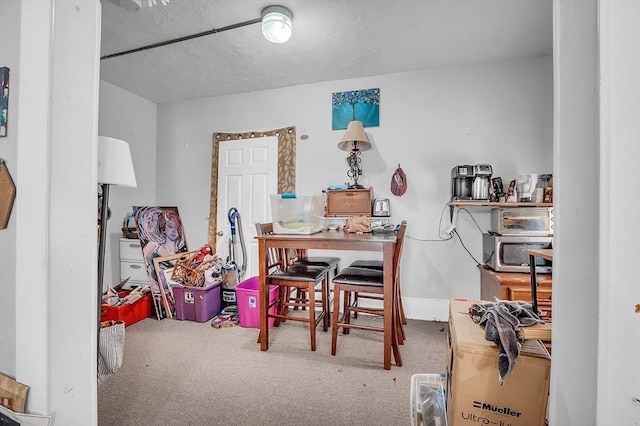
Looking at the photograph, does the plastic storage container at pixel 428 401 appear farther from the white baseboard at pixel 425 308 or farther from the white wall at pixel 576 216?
the white baseboard at pixel 425 308

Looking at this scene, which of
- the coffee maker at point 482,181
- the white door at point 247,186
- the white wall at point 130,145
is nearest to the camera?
the coffee maker at point 482,181

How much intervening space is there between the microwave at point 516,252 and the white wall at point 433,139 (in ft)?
1.43

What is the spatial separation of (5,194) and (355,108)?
2.86m

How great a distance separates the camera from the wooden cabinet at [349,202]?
9.45 feet

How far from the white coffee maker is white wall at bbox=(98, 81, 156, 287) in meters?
4.21

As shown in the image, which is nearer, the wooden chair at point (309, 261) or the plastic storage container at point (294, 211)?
the plastic storage container at point (294, 211)

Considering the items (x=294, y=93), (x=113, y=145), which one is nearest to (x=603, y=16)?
(x=113, y=145)

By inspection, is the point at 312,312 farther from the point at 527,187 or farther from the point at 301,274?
the point at 527,187

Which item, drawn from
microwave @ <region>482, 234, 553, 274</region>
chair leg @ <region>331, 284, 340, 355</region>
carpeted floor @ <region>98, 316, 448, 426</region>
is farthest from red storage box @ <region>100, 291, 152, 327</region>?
microwave @ <region>482, 234, 553, 274</region>

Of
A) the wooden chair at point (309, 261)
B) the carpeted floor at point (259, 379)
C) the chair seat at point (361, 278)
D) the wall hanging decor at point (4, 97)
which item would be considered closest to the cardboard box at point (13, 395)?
the carpeted floor at point (259, 379)

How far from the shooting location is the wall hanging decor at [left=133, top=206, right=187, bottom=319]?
2904mm

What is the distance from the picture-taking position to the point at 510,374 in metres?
1.01

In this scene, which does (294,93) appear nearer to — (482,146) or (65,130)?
(482,146)

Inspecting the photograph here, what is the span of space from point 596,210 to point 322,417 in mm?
1510
